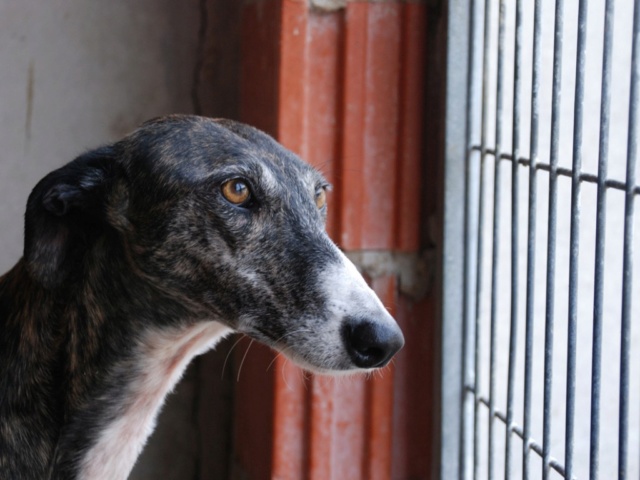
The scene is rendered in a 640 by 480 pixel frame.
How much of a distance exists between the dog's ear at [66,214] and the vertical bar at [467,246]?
813mm

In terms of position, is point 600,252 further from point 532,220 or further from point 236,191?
point 236,191

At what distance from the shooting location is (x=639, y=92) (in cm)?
143

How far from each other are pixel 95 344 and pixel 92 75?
0.99 meters

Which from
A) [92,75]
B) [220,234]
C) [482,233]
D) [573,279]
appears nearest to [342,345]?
[220,234]

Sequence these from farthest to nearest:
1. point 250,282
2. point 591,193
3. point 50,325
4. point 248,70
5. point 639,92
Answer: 1. point 248,70
2. point 591,193
3. point 50,325
4. point 250,282
5. point 639,92

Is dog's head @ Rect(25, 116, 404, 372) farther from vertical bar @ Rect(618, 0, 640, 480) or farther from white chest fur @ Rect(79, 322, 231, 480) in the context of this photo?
vertical bar @ Rect(618, 0, 640, 480)

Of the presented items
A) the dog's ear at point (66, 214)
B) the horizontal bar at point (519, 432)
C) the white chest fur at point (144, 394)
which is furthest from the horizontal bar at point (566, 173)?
the dog's ear at point (66, 214)

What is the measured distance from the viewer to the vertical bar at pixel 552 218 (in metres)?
1.65

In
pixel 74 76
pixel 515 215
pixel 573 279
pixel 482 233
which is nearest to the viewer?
pixel 573 279

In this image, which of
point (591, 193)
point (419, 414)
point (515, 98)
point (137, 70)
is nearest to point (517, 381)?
point (419, 414)

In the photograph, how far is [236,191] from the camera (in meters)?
1.68

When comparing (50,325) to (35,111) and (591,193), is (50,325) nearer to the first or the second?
(35,111)

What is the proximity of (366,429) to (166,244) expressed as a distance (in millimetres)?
844

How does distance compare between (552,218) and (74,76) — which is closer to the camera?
(552,218)
